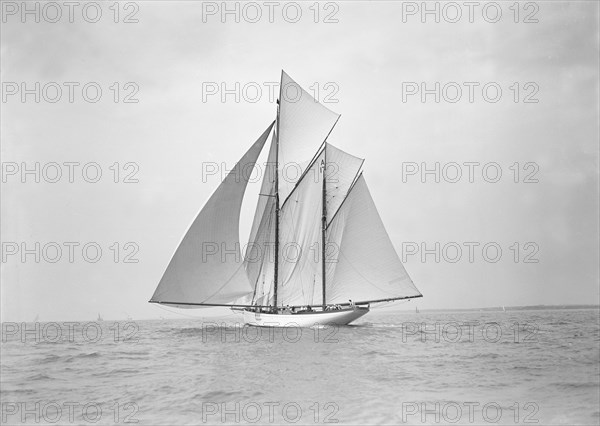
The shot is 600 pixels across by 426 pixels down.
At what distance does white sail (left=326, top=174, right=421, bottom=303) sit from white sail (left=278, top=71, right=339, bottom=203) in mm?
3028

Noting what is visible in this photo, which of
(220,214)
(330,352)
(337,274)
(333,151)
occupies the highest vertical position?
(333,151)

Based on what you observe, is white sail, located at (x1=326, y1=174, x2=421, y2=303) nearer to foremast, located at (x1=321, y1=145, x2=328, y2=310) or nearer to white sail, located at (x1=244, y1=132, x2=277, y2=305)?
foremast, located at (x1=321, y1=145, x2=328, y2=310)

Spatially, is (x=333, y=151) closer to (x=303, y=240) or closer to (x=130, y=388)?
(x=303, y=240)

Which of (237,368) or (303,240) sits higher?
(303,240)

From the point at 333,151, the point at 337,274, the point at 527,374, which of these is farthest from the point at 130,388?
the point at 333,151

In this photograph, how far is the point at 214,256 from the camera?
2688cm

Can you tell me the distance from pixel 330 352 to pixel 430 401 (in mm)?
8400

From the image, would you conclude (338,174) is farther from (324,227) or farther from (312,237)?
(312,237)

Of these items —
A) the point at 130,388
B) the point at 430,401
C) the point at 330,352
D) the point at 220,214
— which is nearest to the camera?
the point at 430,401

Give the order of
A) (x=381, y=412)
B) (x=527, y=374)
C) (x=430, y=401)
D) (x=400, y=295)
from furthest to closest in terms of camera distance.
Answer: (x=400, y=295) < (x=527, y=374) < (x=430, y=401) < (x=381, y=412)

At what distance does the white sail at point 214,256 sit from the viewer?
85.9ft

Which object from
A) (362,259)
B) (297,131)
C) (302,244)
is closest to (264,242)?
(302,244)

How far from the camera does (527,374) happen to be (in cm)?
1738

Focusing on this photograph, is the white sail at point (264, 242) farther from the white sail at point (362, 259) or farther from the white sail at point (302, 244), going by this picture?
the white sail at point (362, 259)
